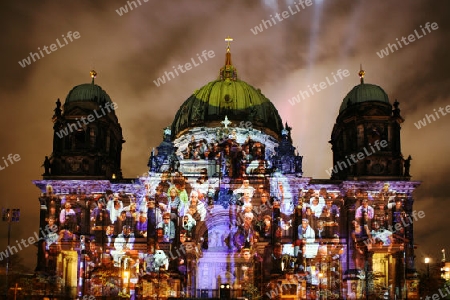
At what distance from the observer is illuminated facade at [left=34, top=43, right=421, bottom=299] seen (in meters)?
77.2

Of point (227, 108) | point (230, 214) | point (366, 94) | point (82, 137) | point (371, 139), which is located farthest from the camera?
point (227, 108)

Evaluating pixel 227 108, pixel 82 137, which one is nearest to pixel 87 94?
pixel 82 137

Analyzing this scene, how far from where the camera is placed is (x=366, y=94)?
84312mm

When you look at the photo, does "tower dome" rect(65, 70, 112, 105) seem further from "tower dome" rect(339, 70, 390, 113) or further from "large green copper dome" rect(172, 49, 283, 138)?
"tower dome" rect(339, 70, 390, 113)

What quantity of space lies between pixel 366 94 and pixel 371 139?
5.14 m

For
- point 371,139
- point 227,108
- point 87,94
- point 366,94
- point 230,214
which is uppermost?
point 227,108

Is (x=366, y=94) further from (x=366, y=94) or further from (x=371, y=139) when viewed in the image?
(x=371, y=139)

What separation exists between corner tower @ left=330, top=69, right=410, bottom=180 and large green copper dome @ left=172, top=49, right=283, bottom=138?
41.5ft

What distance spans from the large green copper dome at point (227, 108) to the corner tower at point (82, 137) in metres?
12.2

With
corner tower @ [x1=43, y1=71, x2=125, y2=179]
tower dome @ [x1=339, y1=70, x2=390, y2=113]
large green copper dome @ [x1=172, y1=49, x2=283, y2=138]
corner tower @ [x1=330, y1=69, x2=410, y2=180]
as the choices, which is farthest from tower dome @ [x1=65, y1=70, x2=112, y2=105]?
tower dome @ [x1=339, y1=70, x2=390, y2=113]

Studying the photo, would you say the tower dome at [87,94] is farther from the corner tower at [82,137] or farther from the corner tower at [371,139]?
the corner tower at [371,139]

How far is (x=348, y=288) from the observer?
3009 inches

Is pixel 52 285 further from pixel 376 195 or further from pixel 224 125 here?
pixel 376 195

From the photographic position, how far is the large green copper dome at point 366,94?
8400 centimetres
